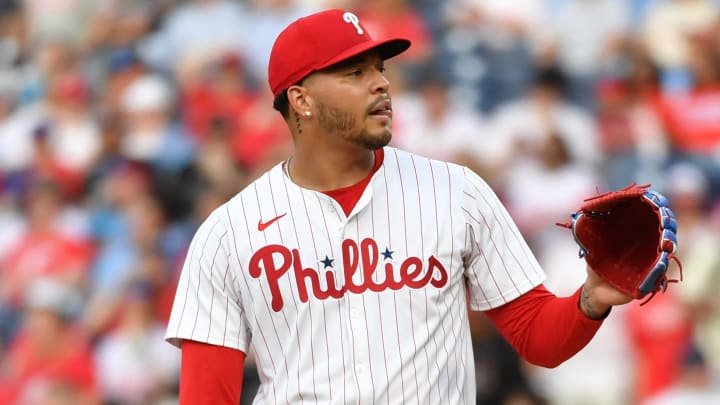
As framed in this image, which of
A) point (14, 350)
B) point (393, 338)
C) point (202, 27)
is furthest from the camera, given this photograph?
point (202, 27)

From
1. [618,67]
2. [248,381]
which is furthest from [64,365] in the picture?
[618,67]

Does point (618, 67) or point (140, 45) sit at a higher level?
point (140, 45)

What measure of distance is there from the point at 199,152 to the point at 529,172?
2.02m

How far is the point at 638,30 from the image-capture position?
7.46 meters

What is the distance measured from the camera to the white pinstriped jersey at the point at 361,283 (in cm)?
309

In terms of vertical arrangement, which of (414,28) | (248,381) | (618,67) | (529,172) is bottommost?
(248,381)

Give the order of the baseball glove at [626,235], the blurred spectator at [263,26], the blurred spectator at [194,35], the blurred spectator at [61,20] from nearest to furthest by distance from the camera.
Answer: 1. the baseball glove at [626,235]
2. the blurred spectator at [263,26]
3. the blurred spectator at [194,35]
4. the blurred spectator at [61,20]

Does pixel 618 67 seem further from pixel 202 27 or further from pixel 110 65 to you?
pixel 110 65

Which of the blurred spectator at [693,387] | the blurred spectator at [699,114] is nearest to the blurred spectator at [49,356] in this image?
the blurred spectator at [693,387]

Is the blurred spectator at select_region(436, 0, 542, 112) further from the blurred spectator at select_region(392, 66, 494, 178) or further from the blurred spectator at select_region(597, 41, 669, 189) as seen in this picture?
the blurred spectator at select_region(597, 41, 669, 189)

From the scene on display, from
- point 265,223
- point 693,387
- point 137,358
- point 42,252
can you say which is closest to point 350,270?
point 265,223

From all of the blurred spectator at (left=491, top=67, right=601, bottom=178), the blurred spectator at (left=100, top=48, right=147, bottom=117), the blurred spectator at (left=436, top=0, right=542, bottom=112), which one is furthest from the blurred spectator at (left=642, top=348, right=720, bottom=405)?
the blurred spectator at (left=100, top=48, right=147, bottom=117)

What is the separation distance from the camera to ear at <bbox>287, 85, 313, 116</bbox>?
3213 mm

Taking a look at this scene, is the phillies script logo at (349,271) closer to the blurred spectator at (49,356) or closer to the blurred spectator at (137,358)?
the blurred spectator at (137,358)
